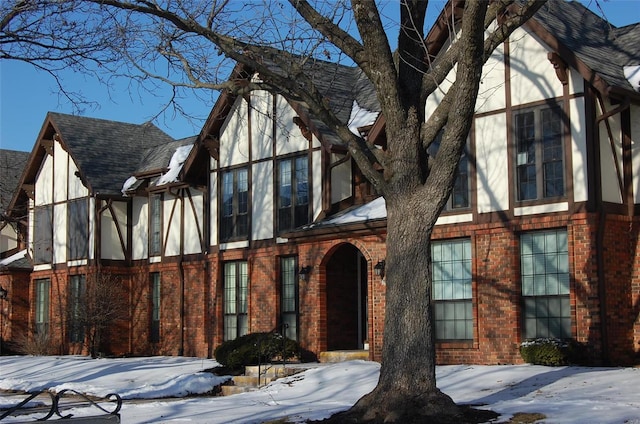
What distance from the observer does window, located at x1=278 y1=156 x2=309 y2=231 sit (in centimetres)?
2578

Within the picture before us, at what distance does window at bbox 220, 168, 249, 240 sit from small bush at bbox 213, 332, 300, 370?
186 inches

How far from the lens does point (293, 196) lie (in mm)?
26109

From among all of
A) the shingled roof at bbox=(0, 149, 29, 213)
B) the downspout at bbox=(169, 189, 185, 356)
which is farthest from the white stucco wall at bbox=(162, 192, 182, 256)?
the shingled roof at bbox=(0, 149, 29, 213)

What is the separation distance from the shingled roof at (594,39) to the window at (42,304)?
22.4 m

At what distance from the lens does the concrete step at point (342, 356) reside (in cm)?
2283

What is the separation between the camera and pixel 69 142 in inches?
1356

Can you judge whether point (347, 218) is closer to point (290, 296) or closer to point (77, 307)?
point (290, 296)

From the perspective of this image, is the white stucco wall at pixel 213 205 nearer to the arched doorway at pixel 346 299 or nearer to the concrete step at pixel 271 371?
the arched doorway at pixel 346 299

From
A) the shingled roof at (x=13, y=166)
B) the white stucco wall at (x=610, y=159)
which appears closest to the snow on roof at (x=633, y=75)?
the white stucco wall at (x=610, y=159)

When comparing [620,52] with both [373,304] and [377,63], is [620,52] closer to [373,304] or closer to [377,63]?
[373,304]

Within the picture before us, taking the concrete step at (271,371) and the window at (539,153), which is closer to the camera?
the window at (539,153)

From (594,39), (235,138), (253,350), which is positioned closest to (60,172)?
(235,138)

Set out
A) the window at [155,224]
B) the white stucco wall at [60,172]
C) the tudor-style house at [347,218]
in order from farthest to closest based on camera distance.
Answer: the white stucco wall at [60,172]
the window at [155,224]
the tudor-style house at [347,218]

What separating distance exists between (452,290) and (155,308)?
14316 millimetres
